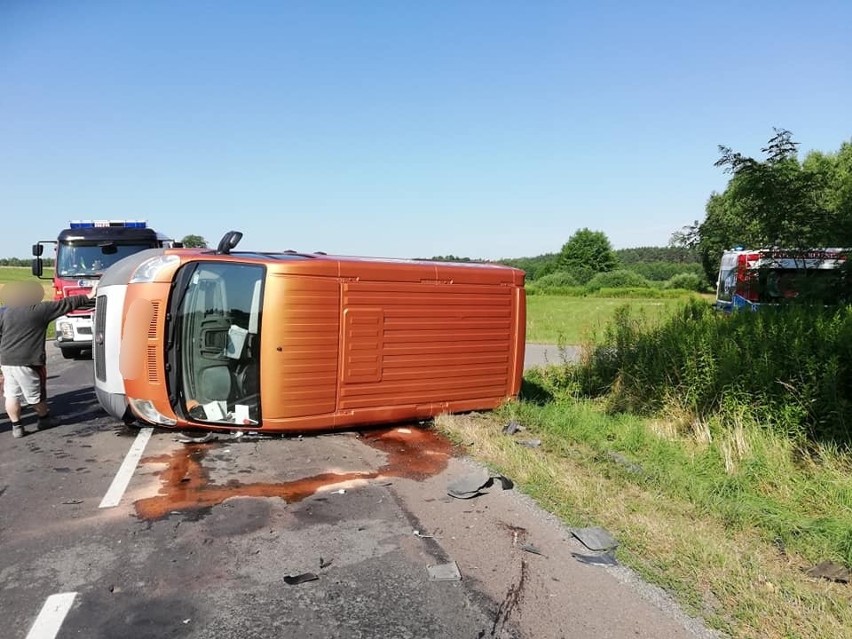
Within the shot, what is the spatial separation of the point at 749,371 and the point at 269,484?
5.56 metres

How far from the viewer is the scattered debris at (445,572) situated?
11.5ft

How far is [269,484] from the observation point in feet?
16.5

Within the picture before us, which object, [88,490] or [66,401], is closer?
[88,490]

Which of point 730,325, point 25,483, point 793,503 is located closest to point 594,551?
point 793,503

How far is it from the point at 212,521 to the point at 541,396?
6.68 meters

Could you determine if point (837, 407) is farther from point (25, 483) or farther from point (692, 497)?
point (25, 483)

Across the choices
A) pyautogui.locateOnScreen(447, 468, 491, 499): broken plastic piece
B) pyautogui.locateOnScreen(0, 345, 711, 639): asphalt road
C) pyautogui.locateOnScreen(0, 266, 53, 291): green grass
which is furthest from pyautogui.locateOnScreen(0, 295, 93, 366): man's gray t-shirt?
pyautogui.locateOnScreen(447, 468, 491, 499): broken plastic piece

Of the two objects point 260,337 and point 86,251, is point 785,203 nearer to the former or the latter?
point 260,337

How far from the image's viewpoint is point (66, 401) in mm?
8344

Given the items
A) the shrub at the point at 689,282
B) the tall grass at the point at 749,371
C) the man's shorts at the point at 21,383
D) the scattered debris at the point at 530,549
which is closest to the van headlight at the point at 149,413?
the man's shorts at the point at 21,383

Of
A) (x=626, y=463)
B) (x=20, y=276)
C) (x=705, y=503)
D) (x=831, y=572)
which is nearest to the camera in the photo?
(x=831, y=572)

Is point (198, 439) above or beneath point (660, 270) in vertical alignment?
beneath

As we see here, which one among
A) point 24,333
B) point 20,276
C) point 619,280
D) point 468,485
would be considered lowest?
point 20,276

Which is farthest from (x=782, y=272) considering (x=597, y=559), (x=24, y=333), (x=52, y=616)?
(x=24, y=333)
